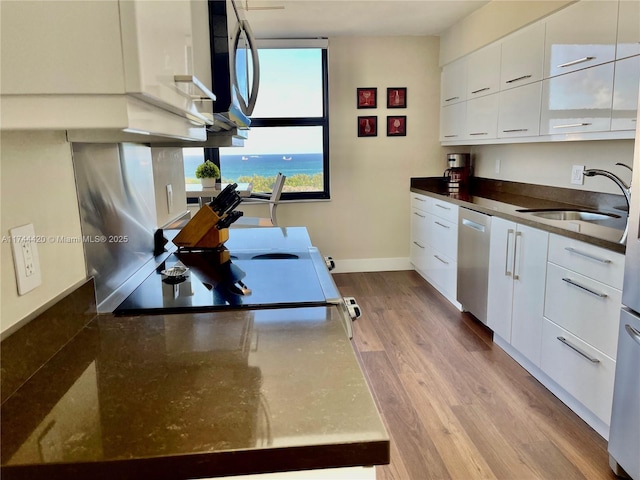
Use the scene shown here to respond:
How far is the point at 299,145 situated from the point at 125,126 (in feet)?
13.6

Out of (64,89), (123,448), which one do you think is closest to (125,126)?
(64,89)

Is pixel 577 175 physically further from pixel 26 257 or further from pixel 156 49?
pixel 26 257

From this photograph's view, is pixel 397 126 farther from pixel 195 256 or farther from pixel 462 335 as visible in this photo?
pixel 195 256

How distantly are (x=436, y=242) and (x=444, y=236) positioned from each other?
214 millimetres

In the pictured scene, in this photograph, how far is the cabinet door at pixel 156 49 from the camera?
58cm

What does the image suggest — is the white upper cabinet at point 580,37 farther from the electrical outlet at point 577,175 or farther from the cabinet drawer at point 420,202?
the cabinet drawer at point 420,202

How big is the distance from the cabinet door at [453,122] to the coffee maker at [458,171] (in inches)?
7.7

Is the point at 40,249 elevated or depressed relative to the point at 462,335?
elevated

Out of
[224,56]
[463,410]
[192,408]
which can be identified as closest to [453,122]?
[463,410]

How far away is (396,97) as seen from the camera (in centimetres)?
458

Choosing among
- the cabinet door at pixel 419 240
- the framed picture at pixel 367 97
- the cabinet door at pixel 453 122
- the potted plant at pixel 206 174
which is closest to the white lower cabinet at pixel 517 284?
the cabinet door at pixel 419 240

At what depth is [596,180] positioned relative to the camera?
2.81 m

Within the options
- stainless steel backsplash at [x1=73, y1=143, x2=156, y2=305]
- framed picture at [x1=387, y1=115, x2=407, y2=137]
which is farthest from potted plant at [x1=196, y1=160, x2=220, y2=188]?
stainless steel backsplash at [x1=73, y1=143, x2=156, y2=305]

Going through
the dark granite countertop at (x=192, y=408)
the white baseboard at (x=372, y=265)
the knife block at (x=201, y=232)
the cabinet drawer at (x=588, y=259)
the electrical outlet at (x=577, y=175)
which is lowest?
Result: the white baseboard at (x=372, y=265)
